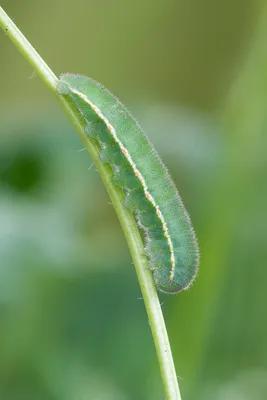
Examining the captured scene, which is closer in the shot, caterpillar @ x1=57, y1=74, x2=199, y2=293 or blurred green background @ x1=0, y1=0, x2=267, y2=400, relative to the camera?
caterpillar @ x1=57, y1=74, x2=199, y2=293

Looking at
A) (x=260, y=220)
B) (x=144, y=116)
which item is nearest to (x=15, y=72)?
(x=144, y=116)

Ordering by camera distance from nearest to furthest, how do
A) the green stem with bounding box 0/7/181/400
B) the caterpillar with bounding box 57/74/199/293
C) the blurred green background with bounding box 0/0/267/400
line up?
the green stem with bounding box 0/7/181/400 < the caterpillar with bounding box 57/74/199/293 < the blurred green background with bounding box 0/0/267/400

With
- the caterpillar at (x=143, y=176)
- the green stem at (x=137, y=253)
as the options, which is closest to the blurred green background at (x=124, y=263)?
the caterpillar at (x=143, y=176)

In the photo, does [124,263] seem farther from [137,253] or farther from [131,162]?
[137,253]

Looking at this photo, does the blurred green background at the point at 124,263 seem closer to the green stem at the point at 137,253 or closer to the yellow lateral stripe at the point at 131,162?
the yellow lateral stripe at the point at 131,162

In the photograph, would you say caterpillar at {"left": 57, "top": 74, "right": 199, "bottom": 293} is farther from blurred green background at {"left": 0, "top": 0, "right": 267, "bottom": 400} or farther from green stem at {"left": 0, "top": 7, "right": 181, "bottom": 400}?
blurred green background at {"left": 0, "top": 0, "right": 267, "bottom": 400}

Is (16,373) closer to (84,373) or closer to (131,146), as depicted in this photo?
(84,373)

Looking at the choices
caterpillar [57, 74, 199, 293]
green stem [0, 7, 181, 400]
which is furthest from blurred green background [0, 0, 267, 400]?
green stem [0, 7, 181, 400]
